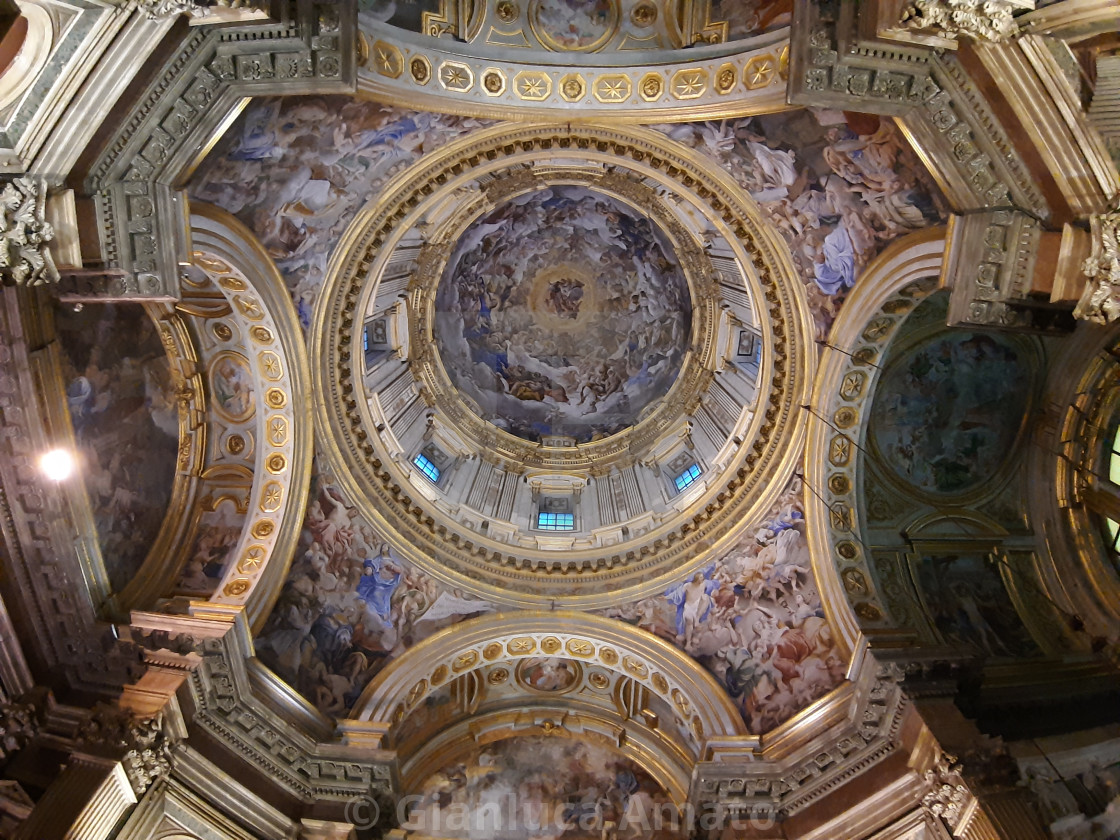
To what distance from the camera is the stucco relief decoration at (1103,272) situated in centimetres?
883

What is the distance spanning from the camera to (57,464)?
12297 millimetres

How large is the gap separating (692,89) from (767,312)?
4725 millimetres

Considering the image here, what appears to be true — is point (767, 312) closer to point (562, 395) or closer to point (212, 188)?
point (562, 395)

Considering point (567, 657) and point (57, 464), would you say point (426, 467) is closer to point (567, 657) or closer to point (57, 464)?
point (567, 657)

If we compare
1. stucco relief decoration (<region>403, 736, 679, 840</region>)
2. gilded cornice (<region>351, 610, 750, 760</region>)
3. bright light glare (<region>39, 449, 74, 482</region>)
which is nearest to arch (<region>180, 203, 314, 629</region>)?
gilded cornice (<region>351, 610, 750, 760</region>)

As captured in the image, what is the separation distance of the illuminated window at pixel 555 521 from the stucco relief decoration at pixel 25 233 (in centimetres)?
1207

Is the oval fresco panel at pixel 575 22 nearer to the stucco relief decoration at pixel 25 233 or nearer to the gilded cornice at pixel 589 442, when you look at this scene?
the gilded cornice at pixel 589 442

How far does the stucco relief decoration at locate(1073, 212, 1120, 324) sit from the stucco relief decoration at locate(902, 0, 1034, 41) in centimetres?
241

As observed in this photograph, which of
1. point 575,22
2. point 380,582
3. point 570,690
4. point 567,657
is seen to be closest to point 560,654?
point 567,657

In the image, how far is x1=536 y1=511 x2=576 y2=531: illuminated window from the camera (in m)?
19.0

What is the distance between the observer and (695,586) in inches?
661

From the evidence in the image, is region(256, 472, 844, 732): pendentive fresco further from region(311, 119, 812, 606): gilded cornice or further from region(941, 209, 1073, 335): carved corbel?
region(941, 209, 1073, 335): carved corbel

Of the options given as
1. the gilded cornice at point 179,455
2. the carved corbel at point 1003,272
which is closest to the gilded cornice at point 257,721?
the gilded cornice at point 179,455

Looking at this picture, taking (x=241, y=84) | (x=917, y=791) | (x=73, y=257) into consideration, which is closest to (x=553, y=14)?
(x=241, y=84)
